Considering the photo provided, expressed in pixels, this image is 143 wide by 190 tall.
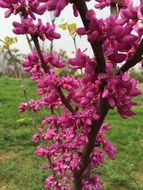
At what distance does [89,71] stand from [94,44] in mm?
106

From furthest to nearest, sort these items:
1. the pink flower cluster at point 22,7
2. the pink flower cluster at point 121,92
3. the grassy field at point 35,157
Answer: the grassy field at point 35,157 → the pink flower cluster at point 22,7 → the pink flower cluster at point 121,92

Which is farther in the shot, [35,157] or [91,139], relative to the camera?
[35,157]

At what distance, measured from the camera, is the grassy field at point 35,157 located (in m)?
5.15

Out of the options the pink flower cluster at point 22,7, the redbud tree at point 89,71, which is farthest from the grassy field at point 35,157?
the pink flower cluster at point 22,7

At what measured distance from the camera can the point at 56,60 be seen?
1828 mm

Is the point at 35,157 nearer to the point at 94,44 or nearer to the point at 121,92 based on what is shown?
the point at 121,92

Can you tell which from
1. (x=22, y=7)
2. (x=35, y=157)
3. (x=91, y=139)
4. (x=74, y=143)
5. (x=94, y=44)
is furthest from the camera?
(x=35, y=157)

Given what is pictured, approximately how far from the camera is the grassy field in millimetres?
5151

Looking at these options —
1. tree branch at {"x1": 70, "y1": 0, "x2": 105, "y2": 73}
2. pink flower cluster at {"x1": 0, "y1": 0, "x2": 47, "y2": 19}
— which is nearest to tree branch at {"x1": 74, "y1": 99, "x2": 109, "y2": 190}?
tree branch at {"x1": 70, "y1": 0, "x2": 105, "y2": 73}

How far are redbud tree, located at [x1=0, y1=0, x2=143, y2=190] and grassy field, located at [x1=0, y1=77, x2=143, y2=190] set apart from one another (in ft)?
6.63

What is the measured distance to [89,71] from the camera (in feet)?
4.10

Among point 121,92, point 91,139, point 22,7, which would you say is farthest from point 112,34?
point 22,7

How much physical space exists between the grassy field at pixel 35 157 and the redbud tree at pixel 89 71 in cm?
202

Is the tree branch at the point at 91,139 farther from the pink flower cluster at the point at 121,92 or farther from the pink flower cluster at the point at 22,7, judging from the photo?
the pink flower cluster at the point at 22,7
